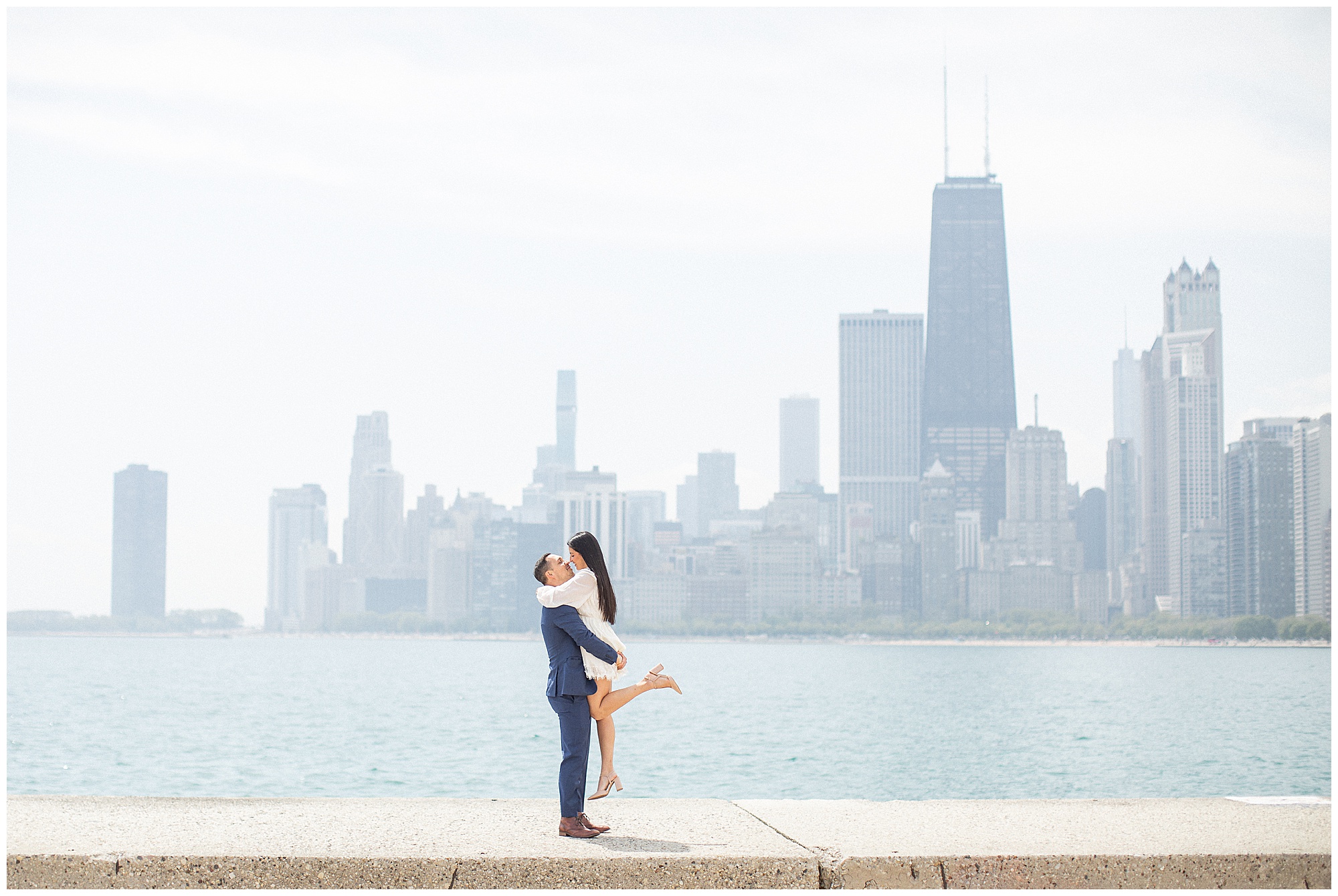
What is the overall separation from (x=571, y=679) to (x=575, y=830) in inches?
33.4

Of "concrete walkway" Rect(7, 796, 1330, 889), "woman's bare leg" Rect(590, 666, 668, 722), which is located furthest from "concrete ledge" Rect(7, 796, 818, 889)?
"woman's bare leg" Rect(590, 666, 668, 722)

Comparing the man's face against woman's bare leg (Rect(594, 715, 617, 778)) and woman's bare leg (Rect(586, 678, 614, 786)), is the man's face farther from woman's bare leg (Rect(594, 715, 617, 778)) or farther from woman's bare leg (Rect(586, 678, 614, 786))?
woman's bare leg (Rect(594, 715, 617, 778))

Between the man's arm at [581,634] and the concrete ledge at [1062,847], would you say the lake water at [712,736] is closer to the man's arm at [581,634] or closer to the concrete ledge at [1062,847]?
the concrete ledge at [1062,847]

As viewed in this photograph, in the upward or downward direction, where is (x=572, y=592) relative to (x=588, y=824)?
upward

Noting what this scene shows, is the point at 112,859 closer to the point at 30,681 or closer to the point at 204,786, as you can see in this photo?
the point at 204,786

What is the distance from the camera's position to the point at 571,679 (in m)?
8.47

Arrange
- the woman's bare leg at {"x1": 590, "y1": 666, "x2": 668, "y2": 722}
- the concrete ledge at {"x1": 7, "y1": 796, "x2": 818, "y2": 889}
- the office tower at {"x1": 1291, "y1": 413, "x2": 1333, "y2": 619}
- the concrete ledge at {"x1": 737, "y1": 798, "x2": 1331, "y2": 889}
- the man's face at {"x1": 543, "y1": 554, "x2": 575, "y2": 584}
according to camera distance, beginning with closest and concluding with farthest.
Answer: the concrete ledge at {"x1": 7, "y1": 796, "x2": 818, "y2": 889} → the concrete ledge at {"x1": 737, "y1": 798, "x2": 1331, "y2": 889} → the woman's bare leg at {"x1": 590, "y1": 666, "x2": 668, "y2": 722} → the man's face at {"x1": 543, "y1": 554, "x2": 575, "y2": 584} → the office tower at {"x1": 1291, "y1": 413, "x2": 1333, "y2": 619}

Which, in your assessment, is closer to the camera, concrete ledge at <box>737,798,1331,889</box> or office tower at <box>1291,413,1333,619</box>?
concrete ledge at <box>737,798,1331,889</box>

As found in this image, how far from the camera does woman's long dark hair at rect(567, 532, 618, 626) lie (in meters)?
8.70

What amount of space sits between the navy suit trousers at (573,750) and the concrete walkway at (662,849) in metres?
0.23

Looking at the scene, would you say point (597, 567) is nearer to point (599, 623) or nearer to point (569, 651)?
point (599, 623)

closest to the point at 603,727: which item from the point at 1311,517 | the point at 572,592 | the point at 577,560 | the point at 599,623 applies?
the point at 599,623

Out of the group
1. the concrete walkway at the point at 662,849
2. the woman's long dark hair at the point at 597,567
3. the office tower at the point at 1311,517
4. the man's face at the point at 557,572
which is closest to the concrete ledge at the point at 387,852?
the concrete walkway at the point at 662,849

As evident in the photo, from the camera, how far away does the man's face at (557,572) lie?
28.5ft
